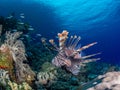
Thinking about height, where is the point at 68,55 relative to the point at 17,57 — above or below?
below

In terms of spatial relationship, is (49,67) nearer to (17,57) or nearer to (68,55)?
(17,57)

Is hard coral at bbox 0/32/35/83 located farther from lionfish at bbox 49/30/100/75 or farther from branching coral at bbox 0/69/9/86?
lionfish at bbox 49/30/100/75

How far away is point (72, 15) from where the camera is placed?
100 ft

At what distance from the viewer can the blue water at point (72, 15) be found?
2691cm

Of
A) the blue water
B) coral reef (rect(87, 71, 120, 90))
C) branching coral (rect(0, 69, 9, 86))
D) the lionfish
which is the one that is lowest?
coral reef (rect(87, 71, 120, 90))

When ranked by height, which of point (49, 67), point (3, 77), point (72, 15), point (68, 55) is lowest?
point (3, 77)

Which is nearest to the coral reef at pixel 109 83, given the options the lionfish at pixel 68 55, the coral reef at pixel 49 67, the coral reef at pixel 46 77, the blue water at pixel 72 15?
the coral reef at pixel 49 67

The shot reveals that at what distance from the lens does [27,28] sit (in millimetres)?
12984

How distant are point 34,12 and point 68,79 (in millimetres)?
24872

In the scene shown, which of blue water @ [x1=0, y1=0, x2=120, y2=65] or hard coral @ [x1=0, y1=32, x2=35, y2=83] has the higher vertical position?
blue water @ [x1=0, y1=0, x2=120, y2=65]

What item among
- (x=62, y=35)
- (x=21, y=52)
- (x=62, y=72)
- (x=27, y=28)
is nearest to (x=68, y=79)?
(x=62, y=72)

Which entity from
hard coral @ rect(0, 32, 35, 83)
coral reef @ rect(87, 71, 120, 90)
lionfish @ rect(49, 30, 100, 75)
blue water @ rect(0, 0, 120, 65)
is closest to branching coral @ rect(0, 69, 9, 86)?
hard coral @ rect(0, 32, 35, 83)

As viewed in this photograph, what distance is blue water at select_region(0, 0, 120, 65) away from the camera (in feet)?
88.3

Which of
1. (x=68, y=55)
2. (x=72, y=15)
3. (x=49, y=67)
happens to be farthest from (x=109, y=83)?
(x=72, y=15)
